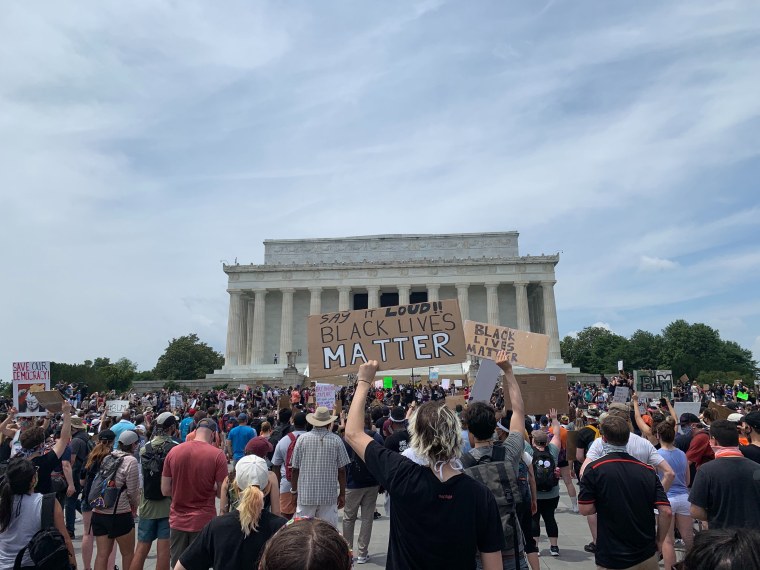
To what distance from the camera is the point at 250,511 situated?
11.9 ft

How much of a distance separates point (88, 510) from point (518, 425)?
258 inches

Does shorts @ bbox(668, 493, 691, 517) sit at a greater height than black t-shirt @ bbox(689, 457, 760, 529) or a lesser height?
lesser

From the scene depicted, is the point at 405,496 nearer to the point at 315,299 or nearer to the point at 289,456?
the point at 289,456

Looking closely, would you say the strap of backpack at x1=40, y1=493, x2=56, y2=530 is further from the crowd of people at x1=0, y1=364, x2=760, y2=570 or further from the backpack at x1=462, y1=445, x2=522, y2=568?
the backpack at x1=462, y1=445, x2=522, y2=568

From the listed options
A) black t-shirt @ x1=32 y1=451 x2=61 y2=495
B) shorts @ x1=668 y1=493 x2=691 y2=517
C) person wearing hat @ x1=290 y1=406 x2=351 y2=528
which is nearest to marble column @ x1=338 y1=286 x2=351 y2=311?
person wearing hat @ x1=290 y1=406 x2=351 y2=528

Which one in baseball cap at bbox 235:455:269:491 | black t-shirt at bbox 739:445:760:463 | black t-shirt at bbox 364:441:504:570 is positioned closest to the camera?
black t-shirt at bbox 364:441:504:570

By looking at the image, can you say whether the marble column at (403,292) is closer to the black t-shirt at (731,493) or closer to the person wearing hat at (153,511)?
the person wearing hat at (153,511)

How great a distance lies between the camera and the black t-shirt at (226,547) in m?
3.58

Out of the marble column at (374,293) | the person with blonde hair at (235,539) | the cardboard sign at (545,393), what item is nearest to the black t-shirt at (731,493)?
the person with blonde hair at (235,539)

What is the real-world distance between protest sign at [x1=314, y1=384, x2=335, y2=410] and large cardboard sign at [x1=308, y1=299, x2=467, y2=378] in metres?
6.40

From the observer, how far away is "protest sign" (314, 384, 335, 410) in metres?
13.0

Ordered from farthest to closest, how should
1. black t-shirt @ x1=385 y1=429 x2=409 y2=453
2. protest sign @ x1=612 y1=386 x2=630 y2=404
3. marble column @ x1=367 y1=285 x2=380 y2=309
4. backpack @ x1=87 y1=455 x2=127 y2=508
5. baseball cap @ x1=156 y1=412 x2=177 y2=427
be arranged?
marble column @ x1=367 y1=285 x2=380 y2=309
protest sign @ x1=612 y1=386 x2=630 y2=404
black t-shirt @ x1=385 y1=429 x2=409 y2=453
baseball cap @ x1=156 y1=412 x2=177 y2=427
backpack @ x1=87 y1=455 x2=127 y2=508

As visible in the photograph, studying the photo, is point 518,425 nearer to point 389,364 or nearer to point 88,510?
point 389,364

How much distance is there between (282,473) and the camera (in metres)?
8.29
